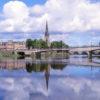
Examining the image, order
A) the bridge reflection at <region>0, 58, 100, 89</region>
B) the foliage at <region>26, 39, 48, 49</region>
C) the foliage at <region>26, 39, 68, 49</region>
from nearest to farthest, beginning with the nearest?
the bridge reflection at <region>0, 58, 100, 89</region> < the foliage at <region>26, 39, 48, 49</region> < the foliage at <region>26, 39, 68, 49</region>

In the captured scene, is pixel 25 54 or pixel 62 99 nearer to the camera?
pixel 62 99

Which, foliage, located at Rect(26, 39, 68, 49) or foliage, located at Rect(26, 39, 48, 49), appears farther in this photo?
foliage, located at Rect(26, 39, 68, 49)

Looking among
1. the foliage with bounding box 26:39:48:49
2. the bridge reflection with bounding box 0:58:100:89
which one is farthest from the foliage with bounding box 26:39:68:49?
the bridge reflection with bounding box 0:58:100:89

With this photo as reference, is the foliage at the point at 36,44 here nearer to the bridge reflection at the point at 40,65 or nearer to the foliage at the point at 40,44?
the foliage at the point at 40,44

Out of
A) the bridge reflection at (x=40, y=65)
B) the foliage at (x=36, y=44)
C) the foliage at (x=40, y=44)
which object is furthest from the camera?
the foliage at (x=40, y=44)

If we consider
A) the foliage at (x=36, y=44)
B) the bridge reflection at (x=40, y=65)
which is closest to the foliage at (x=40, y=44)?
the foliage at (x=36, y=44)

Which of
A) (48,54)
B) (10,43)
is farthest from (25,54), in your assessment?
(10,43)

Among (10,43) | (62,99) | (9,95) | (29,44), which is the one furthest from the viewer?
(10,43)

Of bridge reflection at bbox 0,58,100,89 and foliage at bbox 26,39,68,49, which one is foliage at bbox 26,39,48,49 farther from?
bridge reflection at bbox 0,58,100,89

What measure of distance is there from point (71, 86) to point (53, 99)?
8.08 metres

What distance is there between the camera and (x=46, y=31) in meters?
181

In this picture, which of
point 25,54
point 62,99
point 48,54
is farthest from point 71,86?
point 48,54

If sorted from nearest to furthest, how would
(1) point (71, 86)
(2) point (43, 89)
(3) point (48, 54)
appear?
1. (2) point (43, 89)
2. (1) point (71, 86)
3. (3) point (48, 54)

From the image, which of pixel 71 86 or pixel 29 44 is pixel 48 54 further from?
pixel 71 86
